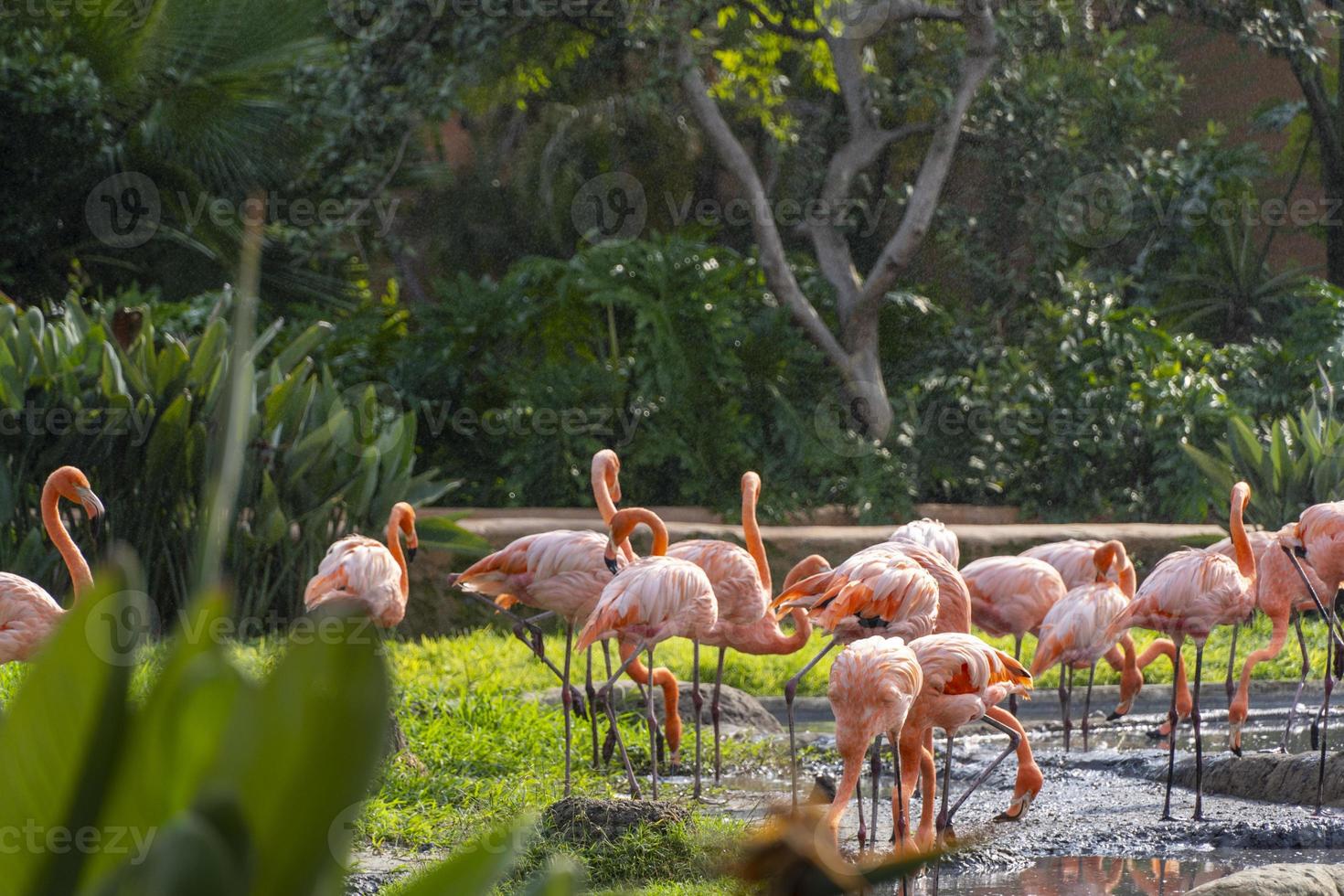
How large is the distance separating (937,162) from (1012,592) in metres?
6.44

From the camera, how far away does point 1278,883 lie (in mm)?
3184

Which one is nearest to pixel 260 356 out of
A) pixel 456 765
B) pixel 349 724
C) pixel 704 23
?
pixel 704 23

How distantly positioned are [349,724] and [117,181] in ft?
41.1

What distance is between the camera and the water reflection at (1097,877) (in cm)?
390

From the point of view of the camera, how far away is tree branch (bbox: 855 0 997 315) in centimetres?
1116

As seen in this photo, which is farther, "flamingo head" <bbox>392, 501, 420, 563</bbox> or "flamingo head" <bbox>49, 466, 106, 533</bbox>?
"flamingo head" <bbox>392, 501, 420, 563</bbox>

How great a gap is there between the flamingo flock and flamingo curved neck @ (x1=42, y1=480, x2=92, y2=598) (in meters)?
0.01

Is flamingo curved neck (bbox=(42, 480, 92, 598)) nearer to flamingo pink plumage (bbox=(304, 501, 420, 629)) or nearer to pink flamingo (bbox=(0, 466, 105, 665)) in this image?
pink flamingo (bbox=(0, 466, 105, 665))

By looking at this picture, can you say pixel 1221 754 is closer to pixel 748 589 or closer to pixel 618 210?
pixel 748 589

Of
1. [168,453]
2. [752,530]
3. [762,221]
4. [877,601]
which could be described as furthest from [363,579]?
[762,221]
